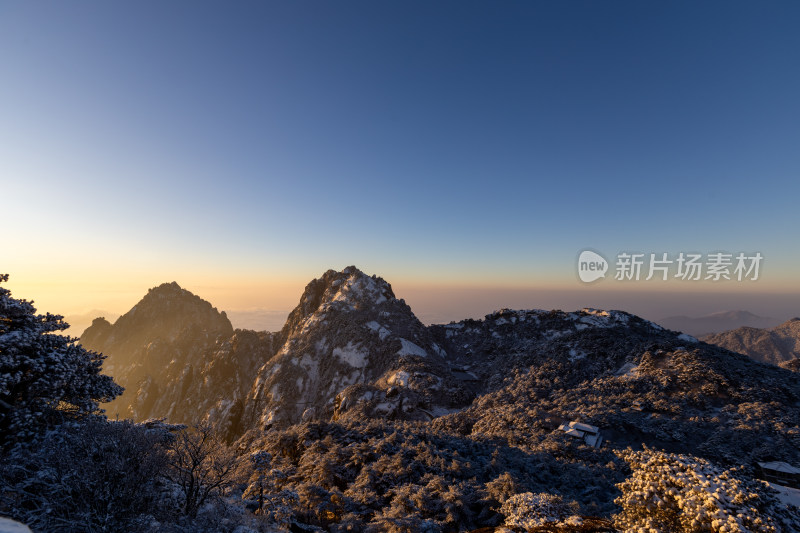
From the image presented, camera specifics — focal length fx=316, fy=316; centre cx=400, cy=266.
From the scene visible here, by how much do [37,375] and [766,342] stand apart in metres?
253

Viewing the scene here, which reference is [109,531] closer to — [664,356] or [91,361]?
[91,361]

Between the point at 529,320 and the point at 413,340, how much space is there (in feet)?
107

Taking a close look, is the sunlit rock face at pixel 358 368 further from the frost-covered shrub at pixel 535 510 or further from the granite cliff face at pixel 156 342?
the granite cliff face at pixel 156 342

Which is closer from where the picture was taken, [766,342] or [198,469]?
[198,469]

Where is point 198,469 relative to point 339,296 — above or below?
below

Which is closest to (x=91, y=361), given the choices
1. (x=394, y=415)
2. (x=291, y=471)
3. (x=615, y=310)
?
(x=291, y=471)

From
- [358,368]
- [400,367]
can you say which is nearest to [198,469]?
[400,367]

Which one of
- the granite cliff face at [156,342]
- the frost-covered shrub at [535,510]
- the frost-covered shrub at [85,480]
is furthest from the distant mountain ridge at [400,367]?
the frost-covered shrub at [85,480]

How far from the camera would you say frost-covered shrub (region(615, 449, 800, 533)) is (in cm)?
809

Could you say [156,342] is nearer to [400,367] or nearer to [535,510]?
[400,367]

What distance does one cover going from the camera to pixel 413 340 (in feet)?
231

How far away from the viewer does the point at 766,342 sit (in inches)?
6334

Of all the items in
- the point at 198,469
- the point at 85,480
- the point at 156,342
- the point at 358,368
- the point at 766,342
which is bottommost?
the point at 156,342

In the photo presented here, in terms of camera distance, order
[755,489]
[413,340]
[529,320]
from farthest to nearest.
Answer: [529,320]
[413,340]
[755,489]
